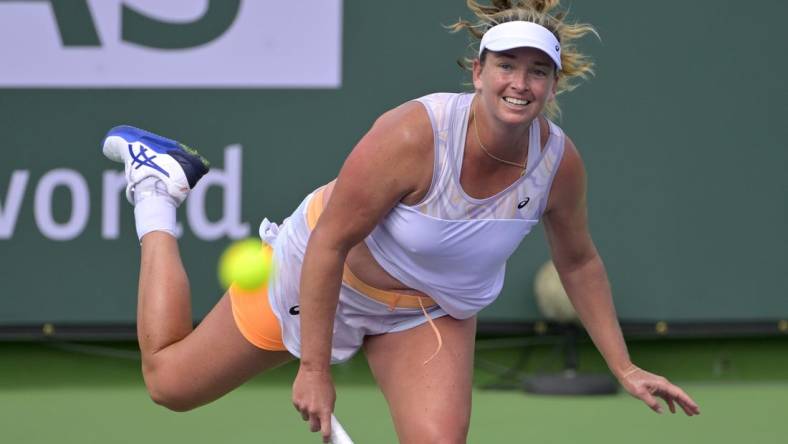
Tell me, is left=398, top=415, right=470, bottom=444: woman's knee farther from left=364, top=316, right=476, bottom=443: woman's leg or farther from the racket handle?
the racket handle

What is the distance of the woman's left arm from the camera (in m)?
3.39

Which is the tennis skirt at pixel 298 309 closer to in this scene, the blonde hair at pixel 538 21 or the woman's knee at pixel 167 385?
the woman's knee at pixel 167 385

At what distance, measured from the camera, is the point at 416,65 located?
569 centimetres

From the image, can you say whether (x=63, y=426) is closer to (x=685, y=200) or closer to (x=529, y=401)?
(x=529, y=401)

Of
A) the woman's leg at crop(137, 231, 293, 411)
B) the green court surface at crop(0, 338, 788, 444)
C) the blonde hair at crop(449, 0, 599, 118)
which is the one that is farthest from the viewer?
the green court surface at crop(0, 338, 788, 444)

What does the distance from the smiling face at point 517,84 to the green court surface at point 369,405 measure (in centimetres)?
199

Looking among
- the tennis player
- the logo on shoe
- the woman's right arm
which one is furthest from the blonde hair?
the logo on shoe

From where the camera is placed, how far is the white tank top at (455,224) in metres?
3.25

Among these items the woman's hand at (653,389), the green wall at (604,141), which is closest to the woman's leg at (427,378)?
the woman's hand at (653,389)

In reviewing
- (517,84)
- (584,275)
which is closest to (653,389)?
(584,275)

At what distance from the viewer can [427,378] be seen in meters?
3.38

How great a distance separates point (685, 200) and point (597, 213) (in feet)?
1.18

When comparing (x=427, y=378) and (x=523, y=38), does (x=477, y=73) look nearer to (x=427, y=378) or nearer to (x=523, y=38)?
(x=523, y=38)

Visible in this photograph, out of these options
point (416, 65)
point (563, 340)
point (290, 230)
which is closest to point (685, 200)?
point (563, 340)
